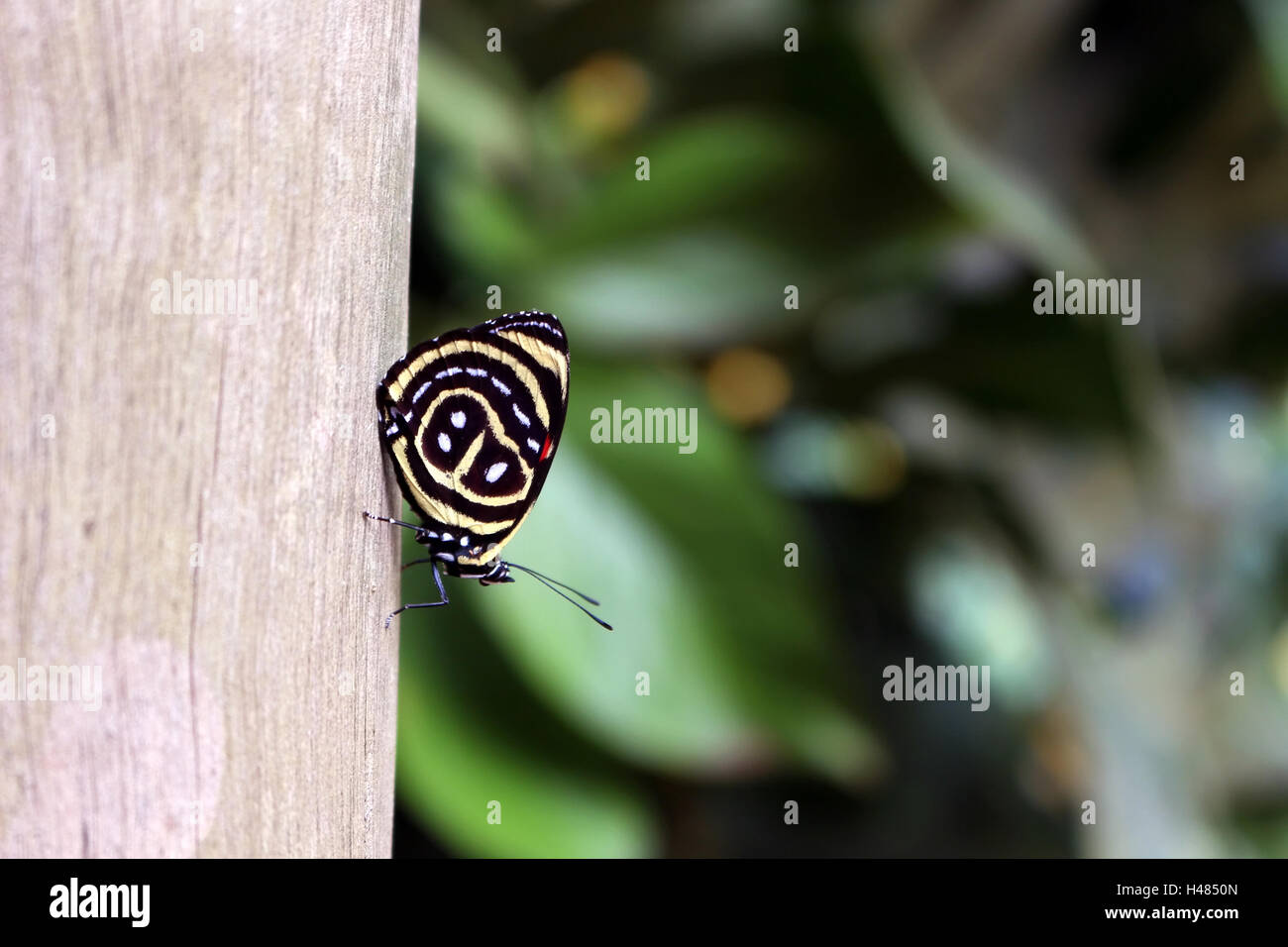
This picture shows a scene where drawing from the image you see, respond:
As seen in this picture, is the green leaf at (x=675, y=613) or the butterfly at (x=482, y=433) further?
the green leaf at (x=675, y=613)

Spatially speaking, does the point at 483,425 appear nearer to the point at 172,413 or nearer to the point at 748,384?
the point at 172,413

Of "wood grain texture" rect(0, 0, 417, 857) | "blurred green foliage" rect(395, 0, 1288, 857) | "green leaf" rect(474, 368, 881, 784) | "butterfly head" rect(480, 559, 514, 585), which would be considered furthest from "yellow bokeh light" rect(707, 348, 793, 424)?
"wood grain texture" rect(0, 0, 417, 857)

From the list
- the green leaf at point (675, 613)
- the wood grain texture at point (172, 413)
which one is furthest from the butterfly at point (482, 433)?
the green leaf at point (675, 613)

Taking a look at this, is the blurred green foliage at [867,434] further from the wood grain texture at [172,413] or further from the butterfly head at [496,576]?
the wood grain texture at [172,413]

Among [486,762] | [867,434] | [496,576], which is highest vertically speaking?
[867,434]

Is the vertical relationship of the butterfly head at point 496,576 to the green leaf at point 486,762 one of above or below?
above

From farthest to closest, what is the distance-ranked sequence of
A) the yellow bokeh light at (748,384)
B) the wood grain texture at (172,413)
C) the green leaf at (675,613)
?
1. the yellow bokeh light at (748,384)
2. the green leaf at (675,613)
3. the wood grain texture at (172,413)

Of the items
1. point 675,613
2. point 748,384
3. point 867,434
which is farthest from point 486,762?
point 867,434
